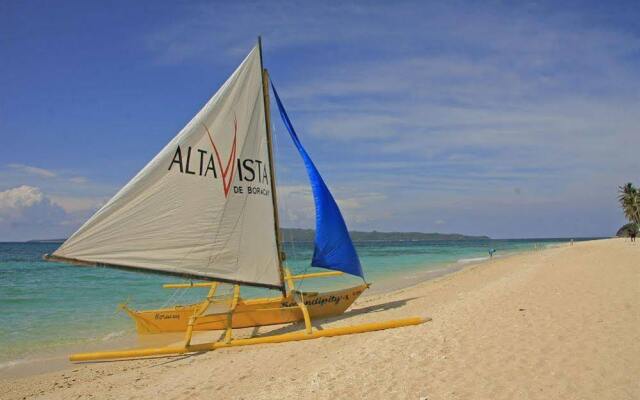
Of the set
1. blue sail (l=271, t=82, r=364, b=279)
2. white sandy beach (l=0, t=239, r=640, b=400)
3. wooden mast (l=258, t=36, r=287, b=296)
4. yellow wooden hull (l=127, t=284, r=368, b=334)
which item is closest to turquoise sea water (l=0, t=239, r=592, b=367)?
wooden mast (l=258, t=36, r=287, b=296)

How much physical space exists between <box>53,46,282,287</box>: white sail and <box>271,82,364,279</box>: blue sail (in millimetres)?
867

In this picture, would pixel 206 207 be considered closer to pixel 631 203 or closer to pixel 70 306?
pixel 70 306

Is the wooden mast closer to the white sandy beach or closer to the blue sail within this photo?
the blue sail

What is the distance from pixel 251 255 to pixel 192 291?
15019mm

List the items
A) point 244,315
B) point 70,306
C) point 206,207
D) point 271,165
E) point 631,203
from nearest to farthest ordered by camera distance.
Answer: point 206,207
point 271,165
point 244,315
point 70,306
point 631,203

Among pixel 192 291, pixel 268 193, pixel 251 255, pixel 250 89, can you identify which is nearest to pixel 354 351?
pixel 251 255

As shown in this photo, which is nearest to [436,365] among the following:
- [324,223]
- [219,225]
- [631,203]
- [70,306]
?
[324,223]

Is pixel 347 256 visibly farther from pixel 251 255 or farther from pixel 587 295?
pixel 587 295

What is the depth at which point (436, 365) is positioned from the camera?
723 centimetres

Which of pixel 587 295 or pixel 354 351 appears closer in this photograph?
pixel 354 351

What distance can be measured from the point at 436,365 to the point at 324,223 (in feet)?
18.5

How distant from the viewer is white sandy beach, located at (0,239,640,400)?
20.9 feet

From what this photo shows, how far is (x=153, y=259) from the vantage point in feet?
33.6

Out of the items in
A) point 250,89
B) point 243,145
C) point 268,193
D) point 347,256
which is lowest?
point 347,256
